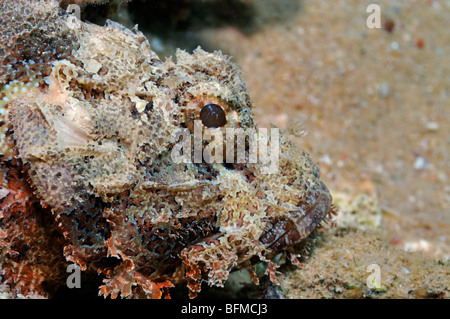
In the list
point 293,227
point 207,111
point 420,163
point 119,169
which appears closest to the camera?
point 119,169

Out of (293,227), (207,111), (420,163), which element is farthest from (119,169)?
(420,163)

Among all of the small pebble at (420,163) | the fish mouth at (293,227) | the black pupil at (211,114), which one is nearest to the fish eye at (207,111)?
the black pupil at (211,114)

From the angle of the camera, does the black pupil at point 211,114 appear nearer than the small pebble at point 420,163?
Yes

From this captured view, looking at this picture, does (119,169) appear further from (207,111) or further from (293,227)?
(293,227)

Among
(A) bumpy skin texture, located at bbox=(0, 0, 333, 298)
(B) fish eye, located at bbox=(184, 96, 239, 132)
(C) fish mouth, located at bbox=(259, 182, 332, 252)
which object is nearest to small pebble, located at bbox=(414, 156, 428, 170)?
(C) fish mouth, located at bbox=(259, 182, 332, 252)

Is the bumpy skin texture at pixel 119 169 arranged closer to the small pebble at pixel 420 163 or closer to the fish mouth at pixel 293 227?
the fish mouth at pixel 293 227

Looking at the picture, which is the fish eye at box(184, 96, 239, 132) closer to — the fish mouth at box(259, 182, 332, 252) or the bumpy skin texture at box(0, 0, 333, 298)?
the bumpy skin texture at box(0, 0, 333, 298)
